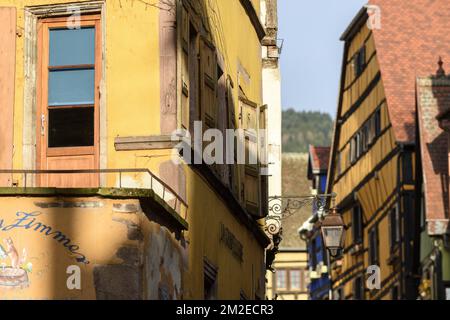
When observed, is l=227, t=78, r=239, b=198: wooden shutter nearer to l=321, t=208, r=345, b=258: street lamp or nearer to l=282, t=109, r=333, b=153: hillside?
l=321, t=208, r=345, b=258: street lamp

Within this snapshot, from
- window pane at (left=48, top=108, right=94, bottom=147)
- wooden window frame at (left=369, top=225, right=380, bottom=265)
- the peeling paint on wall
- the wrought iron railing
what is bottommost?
wooden window frame at (left=369, top=225, right=380, bottom=265)

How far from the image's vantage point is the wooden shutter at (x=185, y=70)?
1639 centimetres

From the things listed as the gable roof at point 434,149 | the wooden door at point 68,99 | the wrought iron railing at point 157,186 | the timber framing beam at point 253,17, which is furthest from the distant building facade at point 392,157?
the wooden door at point 68,99

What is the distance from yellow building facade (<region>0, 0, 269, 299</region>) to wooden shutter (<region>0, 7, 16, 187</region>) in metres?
0.01

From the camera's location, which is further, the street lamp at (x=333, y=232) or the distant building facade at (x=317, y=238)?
the distant building facade at (x=317, y=238)

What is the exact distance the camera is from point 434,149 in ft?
134

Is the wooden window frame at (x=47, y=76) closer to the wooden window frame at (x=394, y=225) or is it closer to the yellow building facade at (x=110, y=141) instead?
the yellow building facade at (x=110, y=141)

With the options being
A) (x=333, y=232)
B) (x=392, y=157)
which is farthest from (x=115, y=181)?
(x=392, y=157)

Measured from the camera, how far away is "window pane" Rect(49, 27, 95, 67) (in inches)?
642

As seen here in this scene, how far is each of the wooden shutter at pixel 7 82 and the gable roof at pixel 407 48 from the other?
92.5 ft

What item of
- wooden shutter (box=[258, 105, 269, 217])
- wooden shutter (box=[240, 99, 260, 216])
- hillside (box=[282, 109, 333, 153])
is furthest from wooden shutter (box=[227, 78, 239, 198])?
hillside (box=[282, 109, 333, 153])
